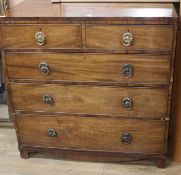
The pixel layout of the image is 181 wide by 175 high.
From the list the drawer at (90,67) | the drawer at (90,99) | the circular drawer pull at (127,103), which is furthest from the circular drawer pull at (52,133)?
the circular drawer pull at (127,103)

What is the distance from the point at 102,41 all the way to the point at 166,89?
0.38 metres

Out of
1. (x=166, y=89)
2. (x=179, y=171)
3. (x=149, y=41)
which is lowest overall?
(x=179, y=171)

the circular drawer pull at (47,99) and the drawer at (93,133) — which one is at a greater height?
the circular drawer pull at (47,99)

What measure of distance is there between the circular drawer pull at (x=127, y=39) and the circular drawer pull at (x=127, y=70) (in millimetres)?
109

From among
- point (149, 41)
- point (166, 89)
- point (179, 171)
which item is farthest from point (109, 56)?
point (179, 171)

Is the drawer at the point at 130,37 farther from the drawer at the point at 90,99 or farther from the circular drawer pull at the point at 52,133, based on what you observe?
the circular drawer pull at the point at 52,133

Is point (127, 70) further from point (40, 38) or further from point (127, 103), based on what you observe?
point (40, 38)

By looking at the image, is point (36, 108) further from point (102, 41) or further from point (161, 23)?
point (161, 23)

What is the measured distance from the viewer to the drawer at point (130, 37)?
4.57 feet

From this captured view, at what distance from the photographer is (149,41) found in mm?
1418

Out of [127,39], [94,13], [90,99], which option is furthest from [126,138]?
[94,13]

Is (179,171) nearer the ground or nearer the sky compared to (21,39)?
nearer the ground

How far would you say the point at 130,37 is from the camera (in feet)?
4.65

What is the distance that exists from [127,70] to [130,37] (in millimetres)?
163
